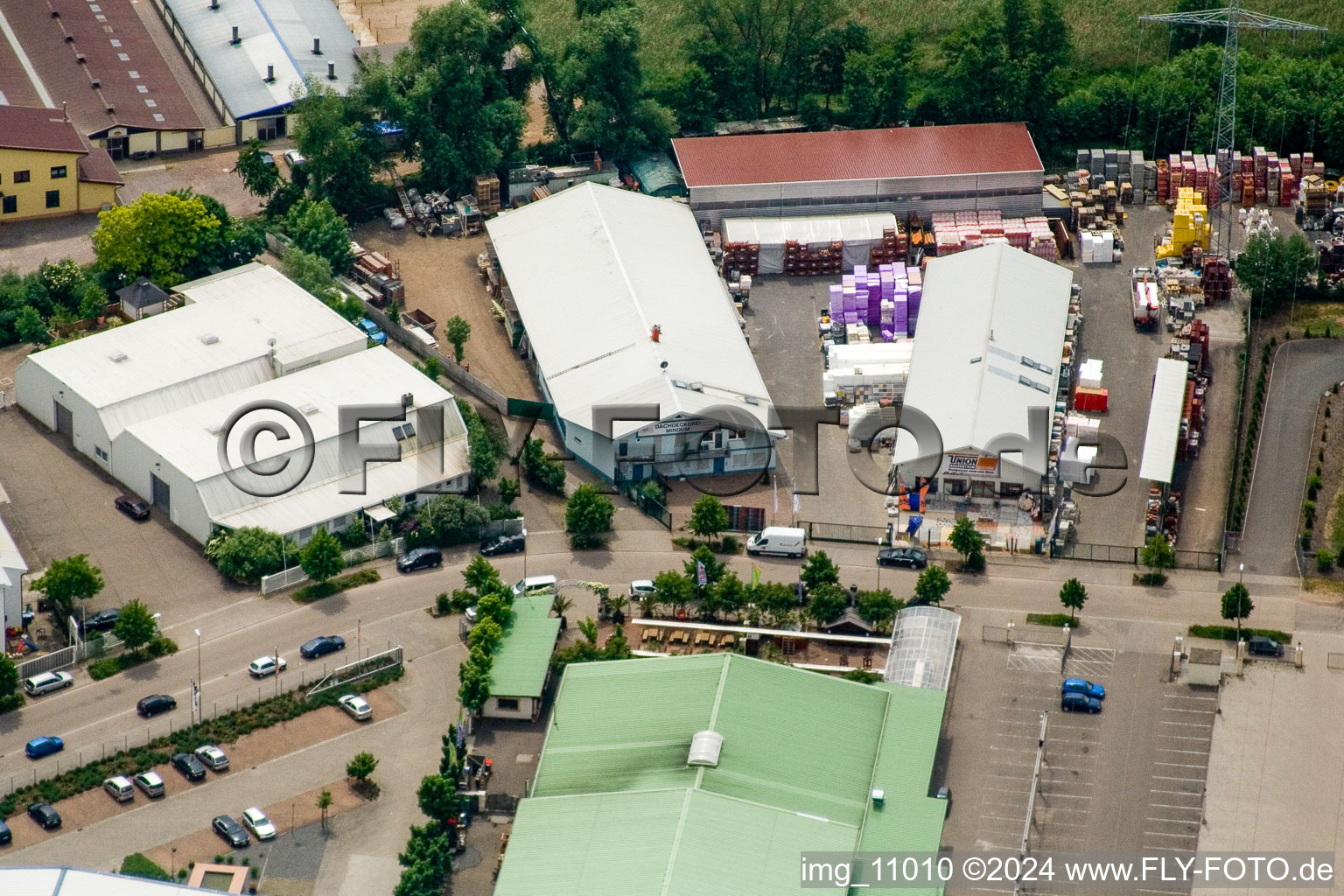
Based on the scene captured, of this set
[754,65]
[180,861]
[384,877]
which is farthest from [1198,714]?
[754,65]

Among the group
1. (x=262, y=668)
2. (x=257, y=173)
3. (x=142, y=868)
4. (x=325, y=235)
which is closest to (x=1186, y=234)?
(x=325, y=235)

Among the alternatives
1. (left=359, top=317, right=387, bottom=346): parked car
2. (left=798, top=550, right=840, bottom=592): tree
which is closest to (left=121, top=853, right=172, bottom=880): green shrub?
(left=798, top=550, right=840, bottom=592): tree

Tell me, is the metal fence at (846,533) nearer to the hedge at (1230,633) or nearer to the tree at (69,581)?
the hedge at (1230,633)

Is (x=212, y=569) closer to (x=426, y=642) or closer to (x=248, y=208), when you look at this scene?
(x=426, y=642)

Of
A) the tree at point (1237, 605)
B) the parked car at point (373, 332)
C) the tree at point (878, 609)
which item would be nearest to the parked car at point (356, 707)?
the tree at point (878, 609)

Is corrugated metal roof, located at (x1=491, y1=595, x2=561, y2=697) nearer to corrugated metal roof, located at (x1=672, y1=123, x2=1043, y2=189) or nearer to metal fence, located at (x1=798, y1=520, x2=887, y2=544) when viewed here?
metal fence, located at (x1=798, y1=520, x2=887, y2=544)

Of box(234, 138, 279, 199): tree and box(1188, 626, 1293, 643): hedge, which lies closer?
box(1188, 626, 1293, 643): hedge
